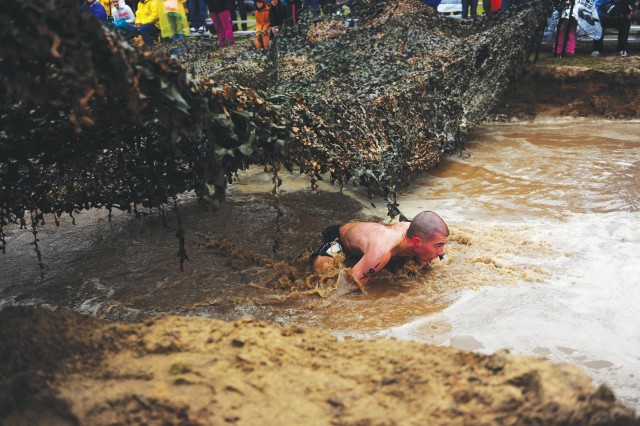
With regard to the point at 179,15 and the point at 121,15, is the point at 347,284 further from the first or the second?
the point at 121,15

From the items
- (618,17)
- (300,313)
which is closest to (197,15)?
(618,17)

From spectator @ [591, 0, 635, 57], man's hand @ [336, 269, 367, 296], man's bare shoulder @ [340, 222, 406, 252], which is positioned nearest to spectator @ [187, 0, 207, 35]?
spectator @ [591, 0, 635, 57]

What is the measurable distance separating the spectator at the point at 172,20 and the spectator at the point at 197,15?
1141 millimetres

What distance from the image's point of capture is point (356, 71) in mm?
8359

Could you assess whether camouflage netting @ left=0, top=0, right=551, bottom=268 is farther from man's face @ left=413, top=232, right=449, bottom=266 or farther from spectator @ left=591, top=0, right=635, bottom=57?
spectator @ left=591, top=0, right=635, bottom=57

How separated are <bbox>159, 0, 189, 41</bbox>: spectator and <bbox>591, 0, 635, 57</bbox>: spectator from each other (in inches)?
325

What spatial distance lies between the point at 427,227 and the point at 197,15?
10.9 m

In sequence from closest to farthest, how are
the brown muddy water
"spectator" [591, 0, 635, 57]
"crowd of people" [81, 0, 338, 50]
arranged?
the brown muddy water < "spectator" [591, 0, 635, 57] < "crowd of people" [81, 0, 338, 50]

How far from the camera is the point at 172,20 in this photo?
12664 mm

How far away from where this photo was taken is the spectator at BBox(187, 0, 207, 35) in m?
13.8

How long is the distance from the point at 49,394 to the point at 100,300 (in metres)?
2.90

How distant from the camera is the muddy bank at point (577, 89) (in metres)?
10.3

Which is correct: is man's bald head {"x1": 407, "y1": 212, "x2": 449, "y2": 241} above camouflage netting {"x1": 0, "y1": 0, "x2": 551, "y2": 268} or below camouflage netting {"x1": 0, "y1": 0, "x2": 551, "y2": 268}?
below

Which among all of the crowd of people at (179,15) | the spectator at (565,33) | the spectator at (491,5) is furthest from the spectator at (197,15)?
the spectator at (565,33)
